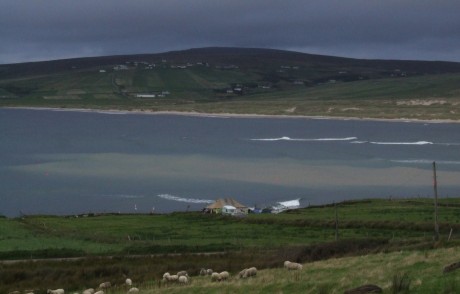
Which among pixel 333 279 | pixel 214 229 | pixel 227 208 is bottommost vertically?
pixel 227 208

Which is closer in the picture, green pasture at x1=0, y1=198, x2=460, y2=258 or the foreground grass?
the foreground grass

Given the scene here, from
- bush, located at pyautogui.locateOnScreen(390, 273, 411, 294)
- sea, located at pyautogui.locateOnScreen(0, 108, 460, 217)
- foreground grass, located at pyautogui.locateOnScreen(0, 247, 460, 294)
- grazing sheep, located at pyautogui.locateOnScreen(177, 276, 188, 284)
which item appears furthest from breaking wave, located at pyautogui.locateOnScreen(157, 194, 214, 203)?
bush, located at pyautogui.locateOnScreen(390, 273, 411, 294)

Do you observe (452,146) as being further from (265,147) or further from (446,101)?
(446,101)

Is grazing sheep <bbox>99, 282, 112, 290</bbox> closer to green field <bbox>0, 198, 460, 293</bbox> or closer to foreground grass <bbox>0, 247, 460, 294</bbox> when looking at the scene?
foreground grass <bbox>0, 247, 460, 294</bbox>

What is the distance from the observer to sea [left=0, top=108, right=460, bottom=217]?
62500 millimetres

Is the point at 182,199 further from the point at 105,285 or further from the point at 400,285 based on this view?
the point at 400,285

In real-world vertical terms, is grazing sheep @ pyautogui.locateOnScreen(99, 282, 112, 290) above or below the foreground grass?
below

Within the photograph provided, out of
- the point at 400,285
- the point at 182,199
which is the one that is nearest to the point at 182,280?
the point at 400,285

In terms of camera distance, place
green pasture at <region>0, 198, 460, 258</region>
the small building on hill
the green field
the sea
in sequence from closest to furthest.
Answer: the green field → green pasture at <region>0, 198, 460, 258</region> → the small building on hill → the sea

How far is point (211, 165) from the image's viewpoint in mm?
84938

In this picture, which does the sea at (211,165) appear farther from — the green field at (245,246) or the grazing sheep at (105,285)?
the grazing sheep at (105,285)

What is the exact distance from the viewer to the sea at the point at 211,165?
6250 cm

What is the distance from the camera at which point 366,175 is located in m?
76.4

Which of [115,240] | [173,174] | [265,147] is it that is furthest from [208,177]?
[115,240]
